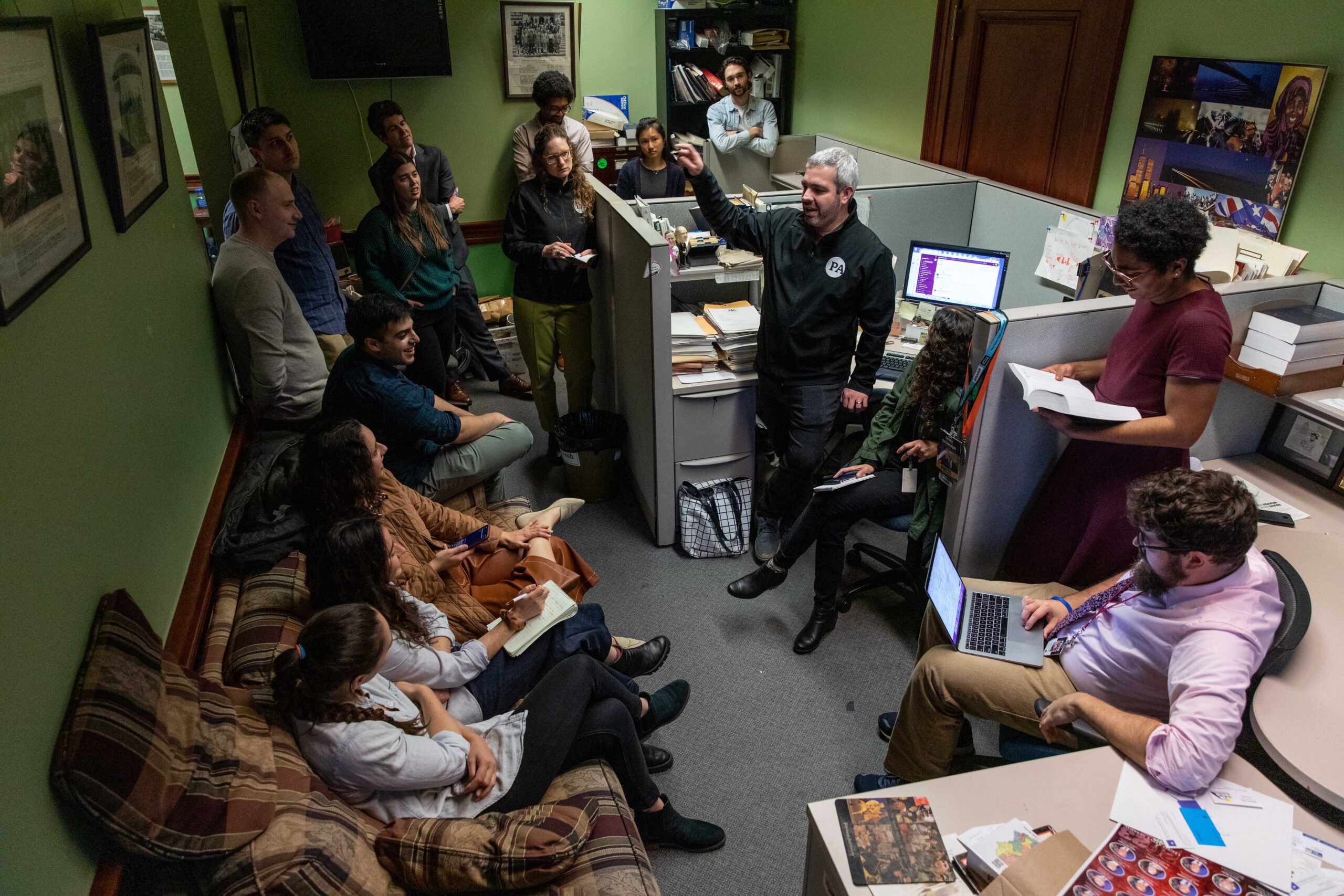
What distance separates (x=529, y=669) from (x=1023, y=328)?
5.09 feet

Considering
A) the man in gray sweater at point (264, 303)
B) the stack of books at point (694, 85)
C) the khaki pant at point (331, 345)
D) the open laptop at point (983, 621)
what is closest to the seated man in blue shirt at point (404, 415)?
the man in gray sweater at point (264, 303)

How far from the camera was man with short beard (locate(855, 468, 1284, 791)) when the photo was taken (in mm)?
1447

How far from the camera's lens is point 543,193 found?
11.1 feet

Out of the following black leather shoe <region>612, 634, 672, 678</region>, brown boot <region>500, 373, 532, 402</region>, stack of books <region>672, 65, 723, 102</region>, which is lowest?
black leather shoe <region>612, 634, 672, 678</region>

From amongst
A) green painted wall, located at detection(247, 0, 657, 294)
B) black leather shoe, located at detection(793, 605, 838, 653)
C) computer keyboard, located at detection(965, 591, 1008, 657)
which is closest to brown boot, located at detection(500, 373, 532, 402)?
green painted wall, located at detection(247, 0, 657, 294)

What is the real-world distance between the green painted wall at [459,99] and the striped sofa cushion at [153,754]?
397 centimetres

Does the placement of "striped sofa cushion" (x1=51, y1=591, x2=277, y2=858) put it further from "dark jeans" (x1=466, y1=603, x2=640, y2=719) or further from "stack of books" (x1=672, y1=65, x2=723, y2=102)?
"stack of books" (x1=672, y1=65, x2=723, y2=102)

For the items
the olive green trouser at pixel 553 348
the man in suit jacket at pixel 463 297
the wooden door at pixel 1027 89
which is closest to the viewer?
the wooden door at pixel 1027 89

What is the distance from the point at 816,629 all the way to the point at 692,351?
1.13 m

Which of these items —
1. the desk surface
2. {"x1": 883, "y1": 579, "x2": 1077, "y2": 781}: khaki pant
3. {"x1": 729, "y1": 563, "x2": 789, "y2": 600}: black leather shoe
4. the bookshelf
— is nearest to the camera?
the desk surface

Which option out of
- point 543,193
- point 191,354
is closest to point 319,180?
point 543,193

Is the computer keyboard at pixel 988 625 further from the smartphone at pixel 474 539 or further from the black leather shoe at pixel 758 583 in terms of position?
the smartphone at pixel 474 539

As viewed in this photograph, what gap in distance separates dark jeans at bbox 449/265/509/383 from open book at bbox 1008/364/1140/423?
3108mm

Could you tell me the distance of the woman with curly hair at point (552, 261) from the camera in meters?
3.33
